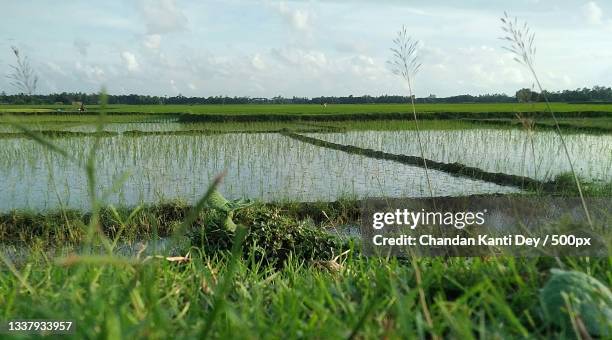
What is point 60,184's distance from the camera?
749cm

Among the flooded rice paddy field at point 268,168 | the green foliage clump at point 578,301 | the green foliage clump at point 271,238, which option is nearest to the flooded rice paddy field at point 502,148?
the flooded rice paddy field at point 268,168

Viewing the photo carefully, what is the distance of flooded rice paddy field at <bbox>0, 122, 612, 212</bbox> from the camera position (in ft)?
23.0

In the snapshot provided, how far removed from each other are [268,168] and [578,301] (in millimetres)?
8070

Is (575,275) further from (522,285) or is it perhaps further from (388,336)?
(388,336)

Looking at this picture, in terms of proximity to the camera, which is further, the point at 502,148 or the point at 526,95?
the point at 502,148

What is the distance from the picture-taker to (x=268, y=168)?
877 centimetres

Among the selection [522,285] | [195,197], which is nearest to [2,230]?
[195,197]

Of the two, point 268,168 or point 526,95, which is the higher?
point 526,95

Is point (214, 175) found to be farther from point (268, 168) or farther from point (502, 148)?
point (502, 148)

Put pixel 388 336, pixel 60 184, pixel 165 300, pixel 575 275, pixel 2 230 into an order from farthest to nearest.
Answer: pixel 60 184
pixel 2 230
pixel 165 300
pixel 575 275
pixel 388 336

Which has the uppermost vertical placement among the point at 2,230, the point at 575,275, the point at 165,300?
the point at 575,275

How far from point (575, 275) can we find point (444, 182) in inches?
284

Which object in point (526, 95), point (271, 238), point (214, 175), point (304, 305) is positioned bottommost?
point (214, 175)

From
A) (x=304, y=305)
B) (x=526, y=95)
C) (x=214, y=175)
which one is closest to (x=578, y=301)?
(x=304, y=305)
